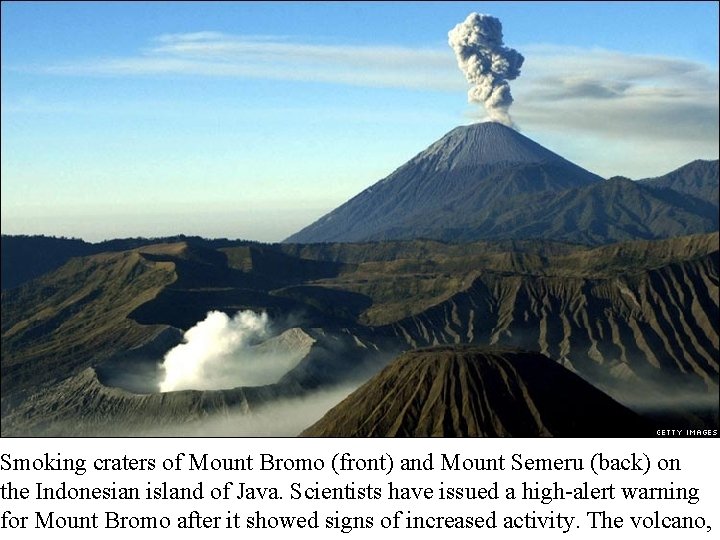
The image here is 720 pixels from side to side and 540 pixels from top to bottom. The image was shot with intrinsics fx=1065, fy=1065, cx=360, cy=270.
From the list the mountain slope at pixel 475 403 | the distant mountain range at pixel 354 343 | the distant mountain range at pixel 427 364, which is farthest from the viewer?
the distant mountain range at pixel 354 343

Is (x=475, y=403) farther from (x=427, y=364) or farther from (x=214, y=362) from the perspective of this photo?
(x=214, y=362)

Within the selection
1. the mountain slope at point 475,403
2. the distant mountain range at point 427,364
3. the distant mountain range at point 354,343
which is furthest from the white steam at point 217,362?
the mountain slope at point 475,403

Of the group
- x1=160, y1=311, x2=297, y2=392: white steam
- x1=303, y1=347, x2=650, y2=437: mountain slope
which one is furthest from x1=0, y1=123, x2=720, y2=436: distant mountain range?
x1=160, y1=311, x2=297, y2=392: white steam

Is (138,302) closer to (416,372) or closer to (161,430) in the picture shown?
(161,430)

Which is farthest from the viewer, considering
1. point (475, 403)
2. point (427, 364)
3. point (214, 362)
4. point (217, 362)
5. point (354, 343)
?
point (354, 343)

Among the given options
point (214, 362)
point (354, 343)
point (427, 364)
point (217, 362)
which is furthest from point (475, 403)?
point (354, 343)

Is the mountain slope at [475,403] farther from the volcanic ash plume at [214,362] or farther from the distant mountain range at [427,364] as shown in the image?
the volcanic ash plume at [214,362]

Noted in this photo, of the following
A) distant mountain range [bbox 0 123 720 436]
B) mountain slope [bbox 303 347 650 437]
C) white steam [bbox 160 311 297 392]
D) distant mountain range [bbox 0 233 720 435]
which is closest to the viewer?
mountain slope [bbox 303 347 650 437]

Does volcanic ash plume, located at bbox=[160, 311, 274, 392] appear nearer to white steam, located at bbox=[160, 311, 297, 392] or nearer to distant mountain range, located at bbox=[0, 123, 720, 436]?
white steam, located at bbox=[160, 311, 297, 392]
